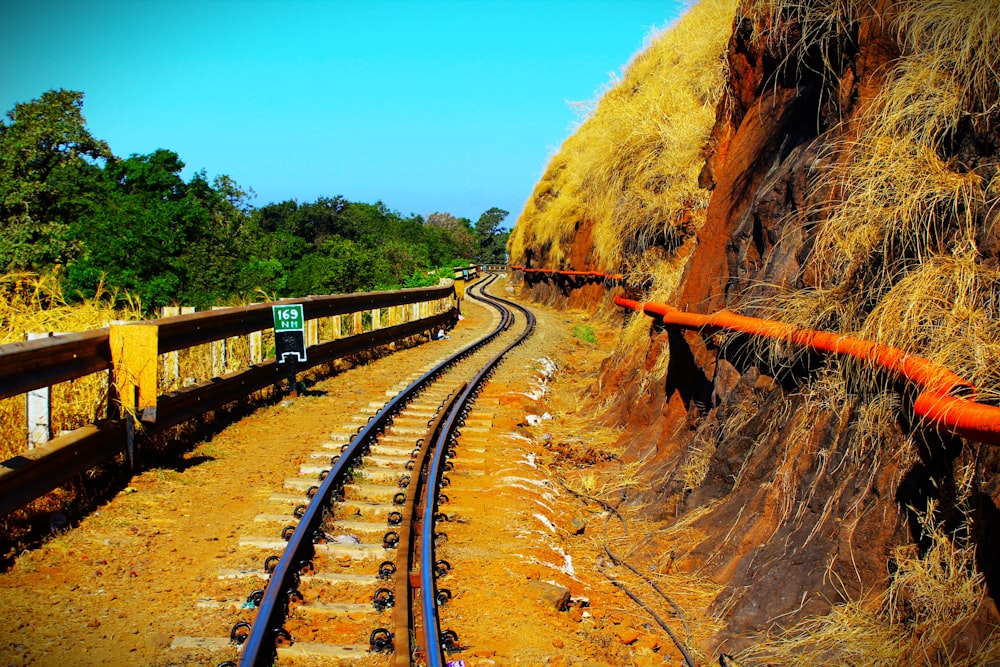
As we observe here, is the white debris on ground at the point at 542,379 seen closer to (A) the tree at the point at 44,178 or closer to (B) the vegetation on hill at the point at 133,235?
(B) the vegetation on hill at the point at 133,235

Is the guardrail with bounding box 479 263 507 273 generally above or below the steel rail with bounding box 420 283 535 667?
above

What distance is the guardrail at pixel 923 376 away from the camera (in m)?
3.43

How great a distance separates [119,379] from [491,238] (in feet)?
363

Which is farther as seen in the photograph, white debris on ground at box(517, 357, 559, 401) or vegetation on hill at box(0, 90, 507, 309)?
vegetation on hill at box(0, 90, 507, 309)

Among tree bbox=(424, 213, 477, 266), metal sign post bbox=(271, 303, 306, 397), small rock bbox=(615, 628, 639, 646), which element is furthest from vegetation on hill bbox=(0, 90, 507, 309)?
tree bbox=(424, 213, 477, 266)

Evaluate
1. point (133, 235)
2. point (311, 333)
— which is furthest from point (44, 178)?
point (311, 333)

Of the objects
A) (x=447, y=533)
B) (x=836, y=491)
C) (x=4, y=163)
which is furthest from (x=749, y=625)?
(x=4, y=163)

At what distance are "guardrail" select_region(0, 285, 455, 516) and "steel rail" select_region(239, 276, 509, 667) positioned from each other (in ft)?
5.66

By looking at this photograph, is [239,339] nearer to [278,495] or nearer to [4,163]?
[278,495]

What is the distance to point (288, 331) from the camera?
36.7 ft

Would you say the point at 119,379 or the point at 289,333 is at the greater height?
the point at 289,333

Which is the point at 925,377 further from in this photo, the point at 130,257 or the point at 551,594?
the point at 130,257

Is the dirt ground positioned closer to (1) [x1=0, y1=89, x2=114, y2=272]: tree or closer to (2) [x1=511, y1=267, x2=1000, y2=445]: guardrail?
(2) [x1=511, y1=267, x2=1000, y2=445]: guardrail

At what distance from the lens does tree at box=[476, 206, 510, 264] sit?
11150 cm
